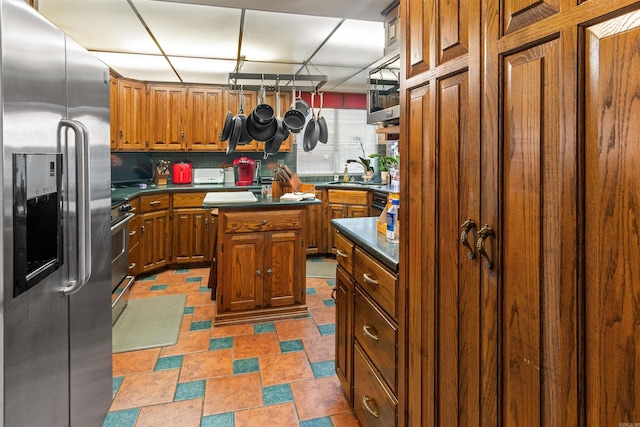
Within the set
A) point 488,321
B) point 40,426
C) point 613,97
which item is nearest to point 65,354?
point 40,426

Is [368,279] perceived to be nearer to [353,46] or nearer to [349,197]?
[353,46]

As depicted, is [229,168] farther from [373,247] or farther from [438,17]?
[438,17]

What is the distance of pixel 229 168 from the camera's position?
566cm

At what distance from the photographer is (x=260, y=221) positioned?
10.3 feet

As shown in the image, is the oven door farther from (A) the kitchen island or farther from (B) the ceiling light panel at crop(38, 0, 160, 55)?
(B) the ceiling light panel at crop(38, 0, 160, 55)

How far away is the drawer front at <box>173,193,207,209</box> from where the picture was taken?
15.8ft

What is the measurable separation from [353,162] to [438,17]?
16.3 feet

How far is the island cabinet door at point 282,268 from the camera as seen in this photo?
3203mm

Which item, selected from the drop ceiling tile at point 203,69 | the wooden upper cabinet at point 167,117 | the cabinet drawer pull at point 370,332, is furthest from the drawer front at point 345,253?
the wooden upper cabinet at point 167,117

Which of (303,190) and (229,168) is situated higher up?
(229,168)

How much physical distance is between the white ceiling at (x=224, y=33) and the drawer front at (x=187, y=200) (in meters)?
1.48

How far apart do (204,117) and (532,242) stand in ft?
16.6

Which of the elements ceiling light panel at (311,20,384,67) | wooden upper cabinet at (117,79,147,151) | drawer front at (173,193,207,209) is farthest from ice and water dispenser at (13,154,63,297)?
wooden upper cabinet at (117,79,147,151)

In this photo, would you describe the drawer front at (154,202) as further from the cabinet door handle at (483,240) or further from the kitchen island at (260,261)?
the cabinet door handle at (483,240)
